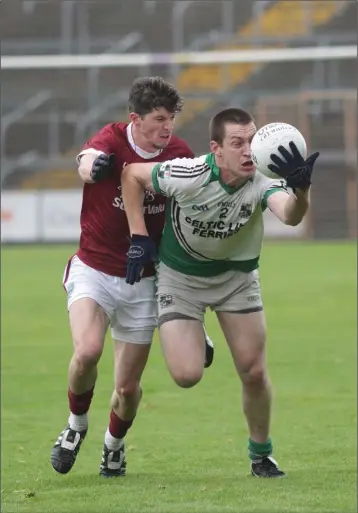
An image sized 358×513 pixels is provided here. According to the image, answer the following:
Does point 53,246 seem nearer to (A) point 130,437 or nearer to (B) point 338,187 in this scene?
(B) point 338,187

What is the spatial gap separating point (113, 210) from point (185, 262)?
58cm

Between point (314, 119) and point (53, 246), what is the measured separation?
9498mm

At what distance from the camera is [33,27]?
1455 inches

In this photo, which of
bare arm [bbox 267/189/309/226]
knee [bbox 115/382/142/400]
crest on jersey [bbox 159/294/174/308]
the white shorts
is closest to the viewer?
bare arm [bbox 267/189/309/226]

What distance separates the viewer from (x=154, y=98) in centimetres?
695

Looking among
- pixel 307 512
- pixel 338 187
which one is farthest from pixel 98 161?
pixel 338 187

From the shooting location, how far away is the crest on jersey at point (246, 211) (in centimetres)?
672

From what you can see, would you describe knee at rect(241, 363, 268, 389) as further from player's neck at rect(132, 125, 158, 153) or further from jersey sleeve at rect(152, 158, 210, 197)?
player's neck at rect(132, 125, 158, 153)

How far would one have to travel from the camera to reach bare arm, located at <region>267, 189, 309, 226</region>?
6.30 meters

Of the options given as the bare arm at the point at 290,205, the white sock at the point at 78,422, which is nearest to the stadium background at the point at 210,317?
the white sock at the point at 78,422

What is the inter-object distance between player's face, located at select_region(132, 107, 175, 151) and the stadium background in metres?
2.09

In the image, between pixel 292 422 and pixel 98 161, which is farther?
pixel 292 422

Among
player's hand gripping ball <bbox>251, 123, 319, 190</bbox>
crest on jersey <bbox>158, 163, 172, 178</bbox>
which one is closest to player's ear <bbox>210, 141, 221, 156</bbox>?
crest on jersey <bbox>158, 163, 172, 178</bbox>

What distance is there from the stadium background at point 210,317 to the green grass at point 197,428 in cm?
3
